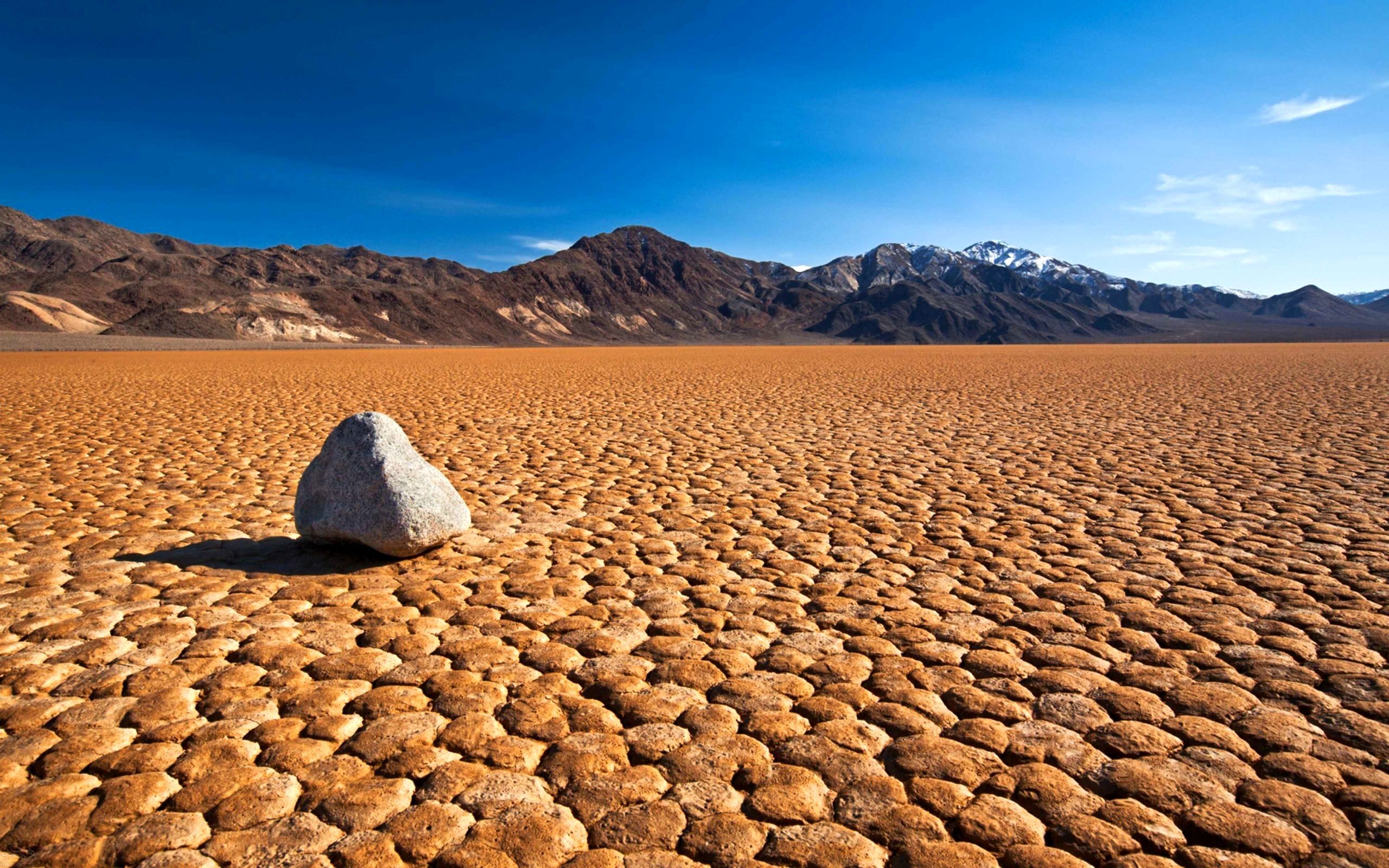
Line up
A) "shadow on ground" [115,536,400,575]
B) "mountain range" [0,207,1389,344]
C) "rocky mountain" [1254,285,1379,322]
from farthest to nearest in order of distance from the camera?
"rocky mountain" [1254,285,1379,322]
"mountain range" [0,207,1389,344]
"shadow on ground" [115,536,400,575]

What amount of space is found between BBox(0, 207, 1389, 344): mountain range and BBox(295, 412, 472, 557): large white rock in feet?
245

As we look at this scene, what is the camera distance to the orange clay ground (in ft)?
6.25

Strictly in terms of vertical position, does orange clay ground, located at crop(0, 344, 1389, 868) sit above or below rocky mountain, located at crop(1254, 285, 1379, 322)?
below

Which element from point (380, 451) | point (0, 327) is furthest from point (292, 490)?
point (0, 327)

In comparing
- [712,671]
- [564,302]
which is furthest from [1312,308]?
[712,671]

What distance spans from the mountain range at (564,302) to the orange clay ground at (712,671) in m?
74.8

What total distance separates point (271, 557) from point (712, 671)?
2729mm

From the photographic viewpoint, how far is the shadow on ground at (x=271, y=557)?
3.96 meters

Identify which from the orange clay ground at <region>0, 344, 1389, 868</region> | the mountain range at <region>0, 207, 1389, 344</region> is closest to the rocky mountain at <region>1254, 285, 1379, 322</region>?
the mountain range at <region>0, 207, 1389, 344</region>

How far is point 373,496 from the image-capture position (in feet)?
13.1

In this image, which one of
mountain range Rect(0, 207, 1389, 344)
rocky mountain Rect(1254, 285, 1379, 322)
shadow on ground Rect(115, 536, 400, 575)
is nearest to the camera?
shadow on ground Rect(115, 536, 400, 575)

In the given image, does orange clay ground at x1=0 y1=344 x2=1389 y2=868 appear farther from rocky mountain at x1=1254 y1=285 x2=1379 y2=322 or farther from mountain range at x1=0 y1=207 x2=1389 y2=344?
rocky mountain at x1=1254 y1=285 x2=1379 y2=322

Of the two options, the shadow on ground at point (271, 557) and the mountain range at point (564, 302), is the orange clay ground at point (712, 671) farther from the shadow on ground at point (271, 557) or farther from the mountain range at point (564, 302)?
the mountain range at point (564, 302)

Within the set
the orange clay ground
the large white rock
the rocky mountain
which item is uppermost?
the rocky mountain
